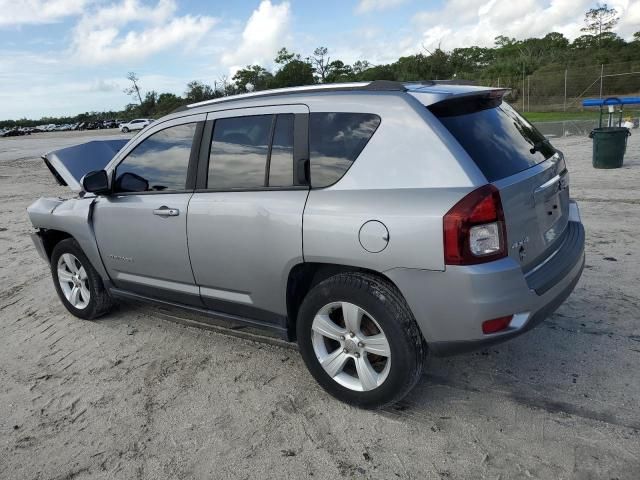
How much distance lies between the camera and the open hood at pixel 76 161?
16.2ft

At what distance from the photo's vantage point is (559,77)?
27.5 meters

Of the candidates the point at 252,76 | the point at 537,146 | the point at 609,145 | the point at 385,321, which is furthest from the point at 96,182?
the point at 252,76

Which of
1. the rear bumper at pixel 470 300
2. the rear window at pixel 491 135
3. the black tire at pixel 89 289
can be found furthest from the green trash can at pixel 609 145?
the black tire at pixel 89 289

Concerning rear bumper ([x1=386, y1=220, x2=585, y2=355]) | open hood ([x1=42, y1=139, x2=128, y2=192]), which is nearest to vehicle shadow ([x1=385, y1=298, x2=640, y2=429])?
rear bumper ([x1=386, y1=220, x2=585, y2=355])

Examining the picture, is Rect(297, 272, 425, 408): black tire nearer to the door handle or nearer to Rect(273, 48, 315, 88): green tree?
the door handle

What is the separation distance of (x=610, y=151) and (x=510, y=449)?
9724mm

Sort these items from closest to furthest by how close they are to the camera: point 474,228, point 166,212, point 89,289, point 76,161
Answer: point 474,228 → point 166,212 → point 89,289 → point 76,161

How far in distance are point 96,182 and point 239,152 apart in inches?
51.6

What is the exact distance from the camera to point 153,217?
3836mm

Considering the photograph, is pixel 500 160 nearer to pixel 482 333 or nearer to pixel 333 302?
pixel 482 333

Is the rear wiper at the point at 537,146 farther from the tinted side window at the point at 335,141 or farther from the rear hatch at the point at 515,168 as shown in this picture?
the tinted side window at the point at 335,141

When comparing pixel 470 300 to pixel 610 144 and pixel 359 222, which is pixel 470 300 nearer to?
pixel 359 222

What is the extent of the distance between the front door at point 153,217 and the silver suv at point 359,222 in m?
0.01

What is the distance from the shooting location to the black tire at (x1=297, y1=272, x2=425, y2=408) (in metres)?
2.78
